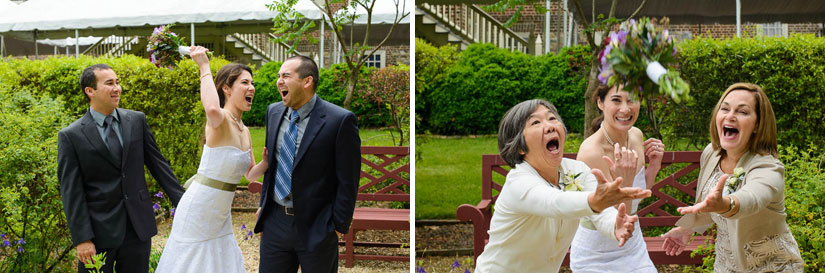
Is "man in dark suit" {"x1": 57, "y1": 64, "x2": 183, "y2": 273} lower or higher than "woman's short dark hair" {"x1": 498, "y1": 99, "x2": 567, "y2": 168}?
lower

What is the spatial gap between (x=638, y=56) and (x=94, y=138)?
2.54m

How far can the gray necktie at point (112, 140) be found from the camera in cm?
342

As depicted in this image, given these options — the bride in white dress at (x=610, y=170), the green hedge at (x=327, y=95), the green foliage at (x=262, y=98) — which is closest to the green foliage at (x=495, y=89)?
the green hedge at (x=327, y=95)

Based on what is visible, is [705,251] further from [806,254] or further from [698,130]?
[698,130]

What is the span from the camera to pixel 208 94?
297 centimetres

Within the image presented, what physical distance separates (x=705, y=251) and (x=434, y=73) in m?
5.08

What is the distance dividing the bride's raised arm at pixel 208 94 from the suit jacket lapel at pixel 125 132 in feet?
2.06

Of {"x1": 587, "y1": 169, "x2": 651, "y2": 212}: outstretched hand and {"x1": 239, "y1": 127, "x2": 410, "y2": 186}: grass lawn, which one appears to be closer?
{"x1": 587, "y1": 169, "x2": 651, "y2": 212}: outstretched hand

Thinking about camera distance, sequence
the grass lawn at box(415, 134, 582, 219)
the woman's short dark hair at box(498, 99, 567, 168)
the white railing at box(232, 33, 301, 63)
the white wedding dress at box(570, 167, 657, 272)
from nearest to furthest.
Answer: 1. the woman's short dark hair at box(498, 99, 567, 168)
2. the white wedding dress at box(570, 167, 657, 272)
3. the grass lawn at box(415, 134, 582, 219)
4. the white railing at box(232, 33, 301, 63)

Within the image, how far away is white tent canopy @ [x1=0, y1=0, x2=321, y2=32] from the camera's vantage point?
12.1m

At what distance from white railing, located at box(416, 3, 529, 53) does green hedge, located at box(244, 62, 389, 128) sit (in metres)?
2.12

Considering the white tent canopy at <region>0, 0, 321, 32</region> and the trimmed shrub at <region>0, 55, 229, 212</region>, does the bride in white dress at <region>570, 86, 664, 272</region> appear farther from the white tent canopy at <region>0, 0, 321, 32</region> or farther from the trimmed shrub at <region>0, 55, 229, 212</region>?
the white tent canopy at <region>0, 0, 321, 32</region>

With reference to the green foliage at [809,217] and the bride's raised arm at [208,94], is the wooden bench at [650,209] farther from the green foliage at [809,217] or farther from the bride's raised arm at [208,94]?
the bride's raised arm at [208,94]

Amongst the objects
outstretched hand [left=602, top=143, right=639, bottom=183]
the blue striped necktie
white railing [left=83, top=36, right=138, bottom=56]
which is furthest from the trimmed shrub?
white railing [left=83, top=36, right=138, bottom=56]
